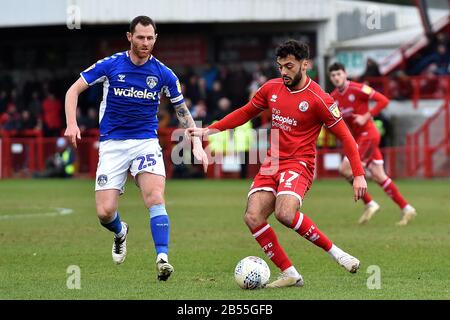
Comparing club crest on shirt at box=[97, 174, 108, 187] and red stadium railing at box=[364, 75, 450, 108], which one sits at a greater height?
red stadium railing at box=[364, 75, 450, 108]

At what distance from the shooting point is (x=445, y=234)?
14.3m

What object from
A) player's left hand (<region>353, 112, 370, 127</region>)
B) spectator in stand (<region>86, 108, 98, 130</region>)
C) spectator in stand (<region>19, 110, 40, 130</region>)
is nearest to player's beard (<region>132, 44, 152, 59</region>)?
player's left hand (<region>353, 112, 370, 127</region>)

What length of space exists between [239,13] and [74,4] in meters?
5.21

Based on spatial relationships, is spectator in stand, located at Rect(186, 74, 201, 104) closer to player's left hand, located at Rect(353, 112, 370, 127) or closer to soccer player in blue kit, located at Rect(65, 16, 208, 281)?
player's left hand, located at Rect(353, 112, 370, 127)

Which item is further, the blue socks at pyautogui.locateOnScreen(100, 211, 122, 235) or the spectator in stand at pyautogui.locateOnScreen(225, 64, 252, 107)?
the spectator in stand at pyautogui.locateOnScreen(225, 64, 252, 107)

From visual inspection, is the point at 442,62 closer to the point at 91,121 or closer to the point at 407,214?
the point at 91,121

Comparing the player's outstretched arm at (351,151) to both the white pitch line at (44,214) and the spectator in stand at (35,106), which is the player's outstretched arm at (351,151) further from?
the spectator in stand at (35,106)

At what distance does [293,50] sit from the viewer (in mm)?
9422

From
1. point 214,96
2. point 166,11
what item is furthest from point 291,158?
point 166,11

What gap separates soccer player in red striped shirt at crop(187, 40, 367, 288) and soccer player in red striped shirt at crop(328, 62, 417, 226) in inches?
241

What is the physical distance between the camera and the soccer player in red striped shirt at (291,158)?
31.1 ft

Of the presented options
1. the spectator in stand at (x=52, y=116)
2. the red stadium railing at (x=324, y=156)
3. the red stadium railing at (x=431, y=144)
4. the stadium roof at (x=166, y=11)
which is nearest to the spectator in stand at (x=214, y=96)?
the red stadium railing at (x=324, y=156)

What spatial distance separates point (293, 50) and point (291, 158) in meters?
1.00

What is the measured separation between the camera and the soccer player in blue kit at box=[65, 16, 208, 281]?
392 inches
